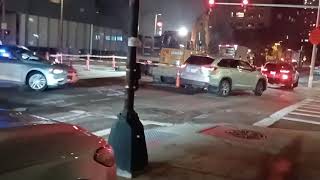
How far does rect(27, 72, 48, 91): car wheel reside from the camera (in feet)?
61.6

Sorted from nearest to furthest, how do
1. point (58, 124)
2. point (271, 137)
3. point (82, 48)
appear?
1. point (58, 124)
2. point (271, 137)
3. point (82, 48)

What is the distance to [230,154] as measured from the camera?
9.47 meters

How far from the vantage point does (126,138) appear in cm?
753

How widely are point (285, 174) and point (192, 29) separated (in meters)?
38.0

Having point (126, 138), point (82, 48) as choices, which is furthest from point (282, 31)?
point (126, 138)

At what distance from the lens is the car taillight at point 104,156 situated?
4.10 meters

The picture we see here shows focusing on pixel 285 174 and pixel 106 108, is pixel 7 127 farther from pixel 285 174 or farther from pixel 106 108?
pixel 106 108

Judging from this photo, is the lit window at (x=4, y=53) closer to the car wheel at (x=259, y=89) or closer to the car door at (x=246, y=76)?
the car door at (x=246, y=76)

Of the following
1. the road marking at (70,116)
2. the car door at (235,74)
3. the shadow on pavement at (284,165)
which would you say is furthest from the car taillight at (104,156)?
the car door at (235,74)

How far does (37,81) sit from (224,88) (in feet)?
26.7

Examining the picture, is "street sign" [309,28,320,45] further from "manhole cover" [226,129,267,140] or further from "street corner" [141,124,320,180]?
"manhole cover" [226,129,267,140]

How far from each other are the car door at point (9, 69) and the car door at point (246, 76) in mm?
9848

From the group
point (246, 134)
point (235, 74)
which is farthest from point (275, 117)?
point (235, 74)

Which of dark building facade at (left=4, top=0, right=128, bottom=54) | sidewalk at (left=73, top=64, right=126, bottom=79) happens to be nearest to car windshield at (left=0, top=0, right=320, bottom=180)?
sidewalk at (left=73, top=64, right=126, bottom=79)
